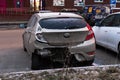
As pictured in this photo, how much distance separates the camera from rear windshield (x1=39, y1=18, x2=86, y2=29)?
27.8ft

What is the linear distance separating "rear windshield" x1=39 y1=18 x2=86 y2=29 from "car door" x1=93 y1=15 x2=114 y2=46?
2.53 metres

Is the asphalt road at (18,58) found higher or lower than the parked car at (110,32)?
lower

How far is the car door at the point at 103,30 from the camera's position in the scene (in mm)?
11222

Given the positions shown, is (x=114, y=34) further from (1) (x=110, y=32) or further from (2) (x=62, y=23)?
(2) (x=62, y=23)

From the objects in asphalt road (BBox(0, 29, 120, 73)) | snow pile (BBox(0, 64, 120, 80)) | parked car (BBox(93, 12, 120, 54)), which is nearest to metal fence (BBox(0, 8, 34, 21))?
asphalt road (BBox(0, 29, 120, 73))

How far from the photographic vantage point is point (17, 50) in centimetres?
1250

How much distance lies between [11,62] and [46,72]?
13.2ft

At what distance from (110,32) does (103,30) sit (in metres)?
0.72

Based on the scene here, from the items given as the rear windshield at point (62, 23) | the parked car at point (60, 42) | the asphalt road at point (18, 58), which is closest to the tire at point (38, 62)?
the parked car at point (60, 42)

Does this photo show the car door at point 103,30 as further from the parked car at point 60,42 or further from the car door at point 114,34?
the parked car at point 60,42

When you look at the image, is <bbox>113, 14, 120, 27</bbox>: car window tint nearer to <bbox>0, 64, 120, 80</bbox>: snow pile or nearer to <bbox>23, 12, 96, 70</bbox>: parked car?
<bbox>23, 12, 96, 70</bbox>: parked car

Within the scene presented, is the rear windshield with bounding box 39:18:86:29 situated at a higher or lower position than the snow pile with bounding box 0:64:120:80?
higher

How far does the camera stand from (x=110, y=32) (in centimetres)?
1079

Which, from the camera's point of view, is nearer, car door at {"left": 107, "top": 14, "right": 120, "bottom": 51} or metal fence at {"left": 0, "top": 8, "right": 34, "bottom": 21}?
car door at {"left": 107, "top": 14, "right": 120, "bottom": 51}
